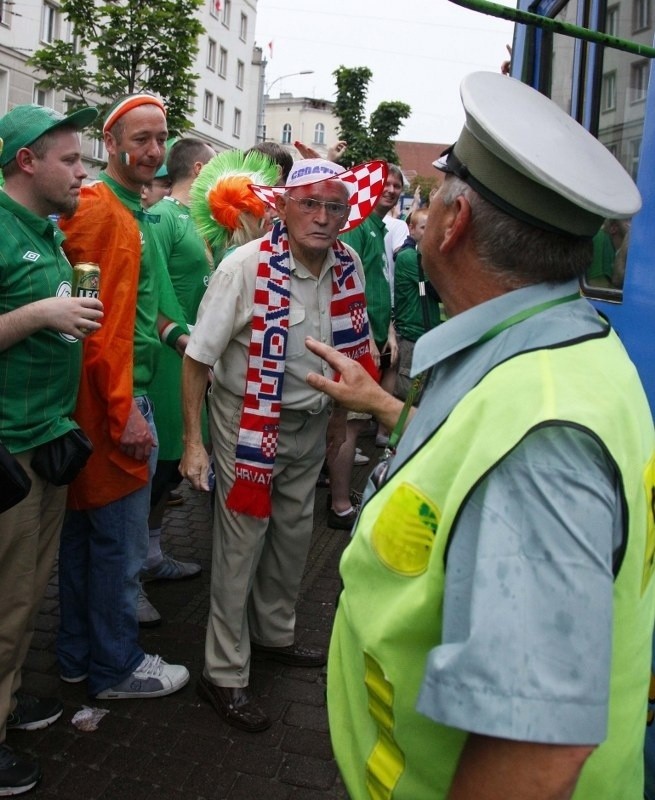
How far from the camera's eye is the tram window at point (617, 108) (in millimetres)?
2092

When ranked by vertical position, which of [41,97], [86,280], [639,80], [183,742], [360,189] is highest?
[41,97]

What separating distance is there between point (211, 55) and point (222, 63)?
154 centimetres

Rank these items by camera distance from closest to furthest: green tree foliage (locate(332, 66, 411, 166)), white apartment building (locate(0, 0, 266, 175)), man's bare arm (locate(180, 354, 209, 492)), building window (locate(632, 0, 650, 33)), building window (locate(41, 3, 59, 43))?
building window (locate(632, 0, 650, 33))
man's bare arm (locate(180, 354, 209, 492))
building window (locate(41, 3, 59, 43))
white apartment building (locate(0, 0, 266, 175))
green tree foliage (locate(332, 66, 411, 166))

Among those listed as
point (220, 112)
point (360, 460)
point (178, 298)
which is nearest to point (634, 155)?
point (178, 298)

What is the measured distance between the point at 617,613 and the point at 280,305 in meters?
2.09

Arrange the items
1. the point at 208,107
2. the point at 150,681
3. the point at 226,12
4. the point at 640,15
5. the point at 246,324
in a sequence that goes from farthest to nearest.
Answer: the point at 226,12 → the point at 208,107 → the point at 150,681 → the point at 246,324 → the point at 640,15

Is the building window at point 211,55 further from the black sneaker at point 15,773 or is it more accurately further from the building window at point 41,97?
the black sneaker at point 15,773

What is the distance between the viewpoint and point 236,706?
3.12 m

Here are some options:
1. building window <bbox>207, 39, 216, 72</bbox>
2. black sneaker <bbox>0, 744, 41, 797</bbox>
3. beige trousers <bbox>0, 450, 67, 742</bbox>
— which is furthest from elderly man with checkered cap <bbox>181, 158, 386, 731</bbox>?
building window <bbox>207, 39, 216, 72</bbox>

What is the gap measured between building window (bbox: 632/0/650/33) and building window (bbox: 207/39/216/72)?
44672mm

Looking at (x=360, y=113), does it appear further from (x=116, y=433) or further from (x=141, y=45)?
(x=116, y=433)

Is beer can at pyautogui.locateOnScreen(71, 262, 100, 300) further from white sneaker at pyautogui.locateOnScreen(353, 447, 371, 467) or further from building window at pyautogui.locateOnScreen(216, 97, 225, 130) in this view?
building window at pyautogui.locateOnScreen(216, 97, 225, 130)

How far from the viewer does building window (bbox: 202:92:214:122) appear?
43031 mm

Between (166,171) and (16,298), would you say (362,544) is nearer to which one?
(16,298)
